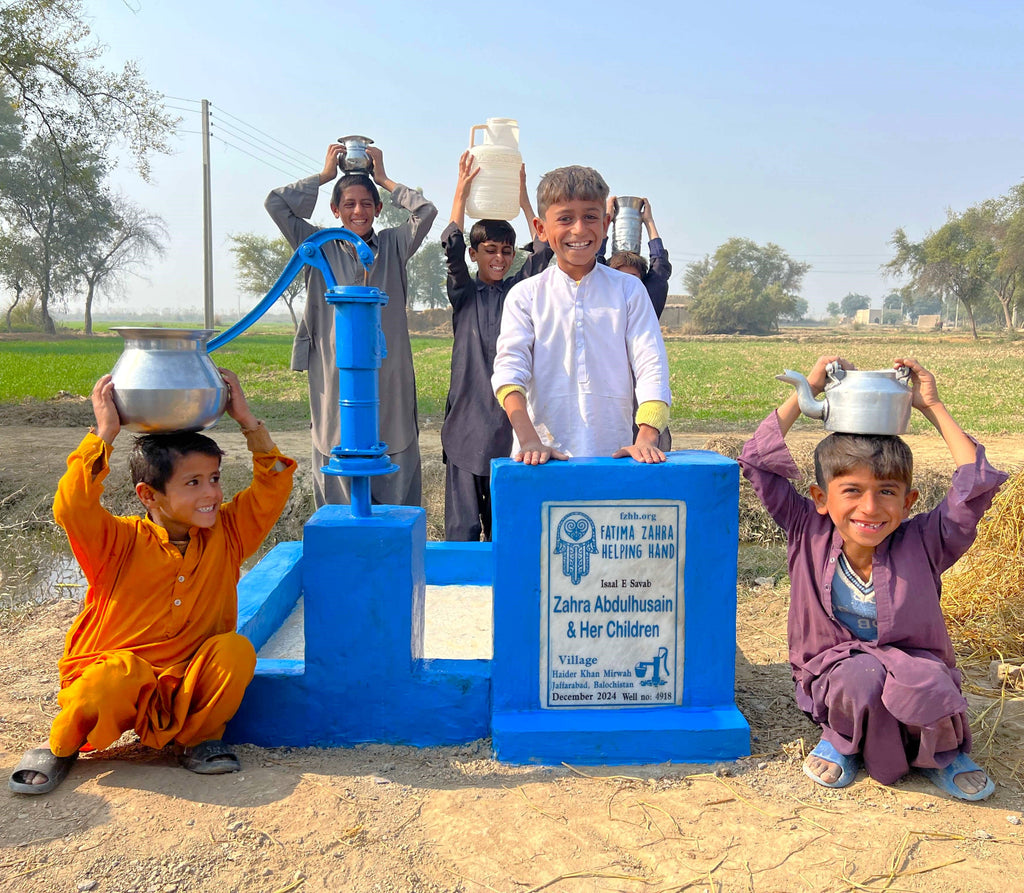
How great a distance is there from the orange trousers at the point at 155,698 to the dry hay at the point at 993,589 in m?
3.04

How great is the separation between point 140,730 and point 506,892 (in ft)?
4.18

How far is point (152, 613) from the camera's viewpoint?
9.00 ft

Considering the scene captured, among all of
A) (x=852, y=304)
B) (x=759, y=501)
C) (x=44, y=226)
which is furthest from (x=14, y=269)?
(x=852, y=304)

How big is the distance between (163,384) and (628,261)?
2.53 metres

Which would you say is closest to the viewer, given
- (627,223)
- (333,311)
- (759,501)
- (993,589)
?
(993,589)

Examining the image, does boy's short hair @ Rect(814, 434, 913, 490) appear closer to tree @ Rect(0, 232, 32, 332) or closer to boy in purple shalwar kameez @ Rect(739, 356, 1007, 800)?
boy in purple shalwar kameez @ Rect(739, 356, 1007, 800)

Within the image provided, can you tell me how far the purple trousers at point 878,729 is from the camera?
2586mm

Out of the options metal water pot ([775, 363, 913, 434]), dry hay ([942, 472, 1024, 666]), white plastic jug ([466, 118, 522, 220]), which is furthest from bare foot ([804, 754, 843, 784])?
white plastic jug ([466, 118, 522, 220])

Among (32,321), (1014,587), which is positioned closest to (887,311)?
(32,321)

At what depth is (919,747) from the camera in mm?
2621

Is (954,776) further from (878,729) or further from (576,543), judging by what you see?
(576,543)

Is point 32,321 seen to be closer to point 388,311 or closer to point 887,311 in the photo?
point 388,311

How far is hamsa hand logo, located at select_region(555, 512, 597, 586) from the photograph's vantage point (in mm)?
2830

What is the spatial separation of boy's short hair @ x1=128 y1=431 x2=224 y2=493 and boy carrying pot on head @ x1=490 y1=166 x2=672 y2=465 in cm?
104
